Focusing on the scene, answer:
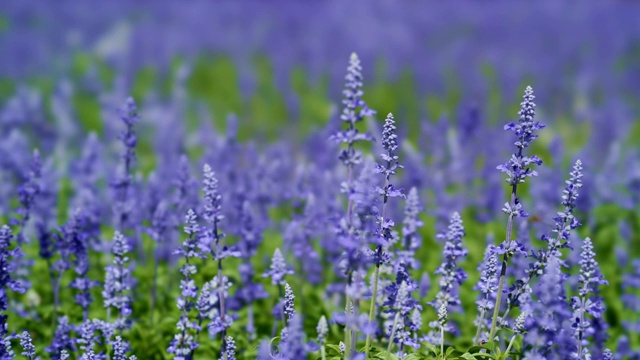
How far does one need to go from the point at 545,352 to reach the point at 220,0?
63.5ft

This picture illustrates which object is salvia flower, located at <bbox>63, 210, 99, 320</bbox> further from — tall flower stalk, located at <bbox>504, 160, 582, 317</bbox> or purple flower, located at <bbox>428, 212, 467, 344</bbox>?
tall flower stalk, located at <bbox>504, 160, 582, 317</bbox>

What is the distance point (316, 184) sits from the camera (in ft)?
23.8

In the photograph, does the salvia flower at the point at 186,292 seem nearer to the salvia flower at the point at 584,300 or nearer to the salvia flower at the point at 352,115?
the salvia flower at the point at 352,115

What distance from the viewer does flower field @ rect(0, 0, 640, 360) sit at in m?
3.77

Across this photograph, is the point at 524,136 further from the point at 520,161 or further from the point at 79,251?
the point at 79,251

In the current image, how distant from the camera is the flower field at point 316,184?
12.4 ft

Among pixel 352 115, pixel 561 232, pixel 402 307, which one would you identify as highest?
pixel 352 115

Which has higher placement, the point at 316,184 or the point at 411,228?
the point at 316,184

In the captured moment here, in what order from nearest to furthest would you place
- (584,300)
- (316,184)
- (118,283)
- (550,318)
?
(550,318) < (584,300) < (118,283) < (316,184)

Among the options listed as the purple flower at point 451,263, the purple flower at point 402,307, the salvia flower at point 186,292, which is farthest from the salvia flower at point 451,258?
the salvia flower at point 186,292

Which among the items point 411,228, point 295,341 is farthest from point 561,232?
point 295,341

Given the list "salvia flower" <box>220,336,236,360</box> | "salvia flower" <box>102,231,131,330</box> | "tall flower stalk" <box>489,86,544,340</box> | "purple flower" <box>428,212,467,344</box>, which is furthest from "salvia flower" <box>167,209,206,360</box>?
"tall flower stalk" <box>489,86,544,340</box>

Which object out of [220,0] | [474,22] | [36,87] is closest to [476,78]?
[474,22]

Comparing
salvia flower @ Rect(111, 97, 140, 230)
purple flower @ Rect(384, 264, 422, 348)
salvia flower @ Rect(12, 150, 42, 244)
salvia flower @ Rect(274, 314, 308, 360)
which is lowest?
salvia flower @ Rect(274, 314, 308, 360)
